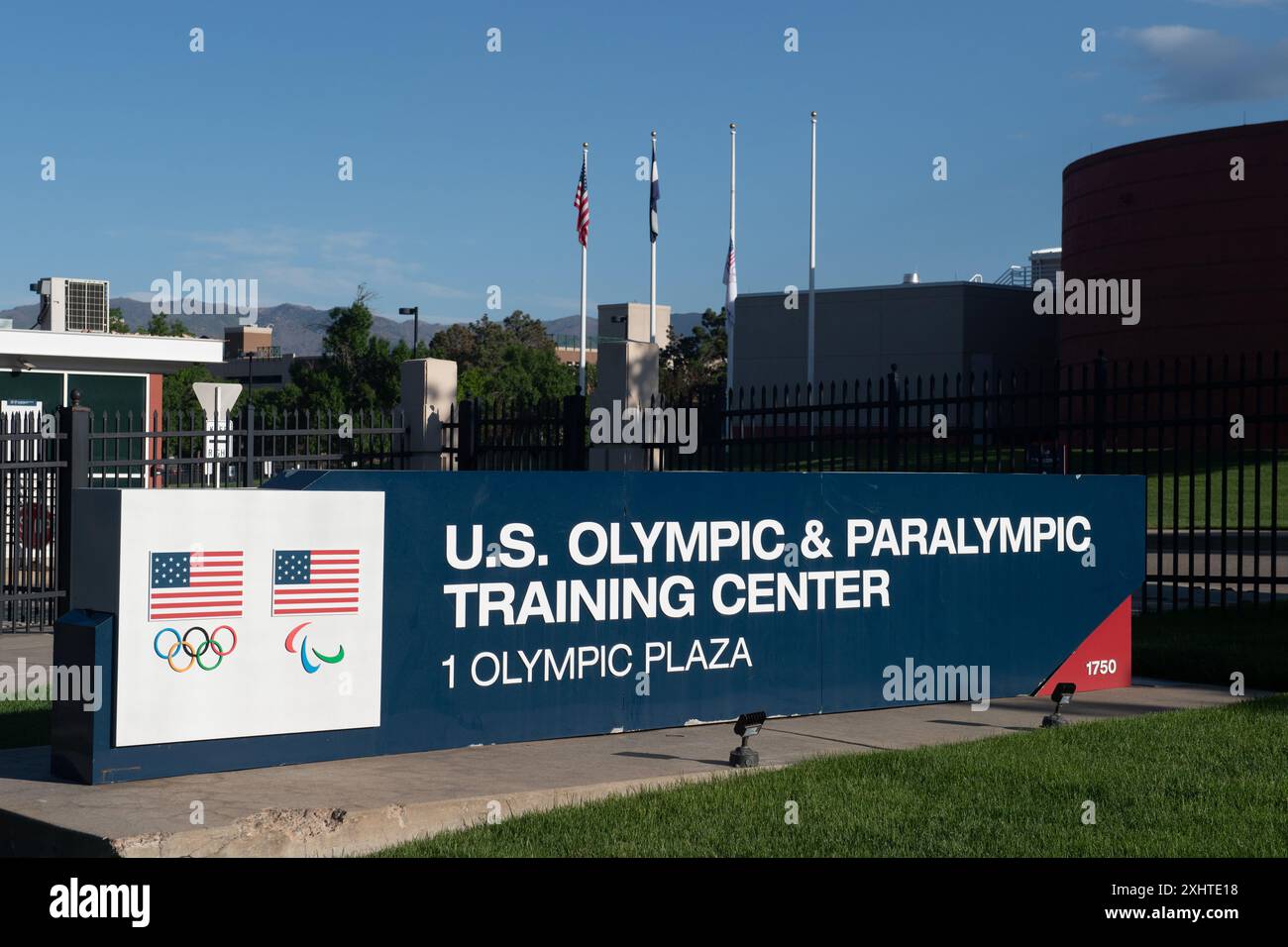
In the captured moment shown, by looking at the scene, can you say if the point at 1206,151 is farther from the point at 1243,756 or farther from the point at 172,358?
the point at 1243,756

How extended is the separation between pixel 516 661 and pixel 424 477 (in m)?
1.19

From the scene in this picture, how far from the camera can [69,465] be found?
44.9ft

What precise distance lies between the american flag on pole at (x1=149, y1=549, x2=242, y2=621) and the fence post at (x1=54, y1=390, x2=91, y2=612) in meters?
6.82

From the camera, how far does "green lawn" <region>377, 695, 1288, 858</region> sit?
239 inches

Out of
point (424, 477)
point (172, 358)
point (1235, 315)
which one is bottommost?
point (424, 477)

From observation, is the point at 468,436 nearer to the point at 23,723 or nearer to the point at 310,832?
the point at 23,723

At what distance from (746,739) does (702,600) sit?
1356 millimetres

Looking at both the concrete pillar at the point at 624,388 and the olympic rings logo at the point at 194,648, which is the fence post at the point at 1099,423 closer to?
the concrete pillar at the point at 624,388

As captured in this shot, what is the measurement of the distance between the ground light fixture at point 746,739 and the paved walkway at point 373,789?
108 mm

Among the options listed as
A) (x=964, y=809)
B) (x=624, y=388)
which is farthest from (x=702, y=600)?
(x=624, y=388)

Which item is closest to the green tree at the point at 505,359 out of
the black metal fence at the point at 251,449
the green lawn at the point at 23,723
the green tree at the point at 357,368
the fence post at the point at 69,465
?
the green tree at the point at 357,368

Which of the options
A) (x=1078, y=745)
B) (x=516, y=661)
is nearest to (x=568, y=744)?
(x=516, y=661)

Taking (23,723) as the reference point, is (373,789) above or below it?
above
